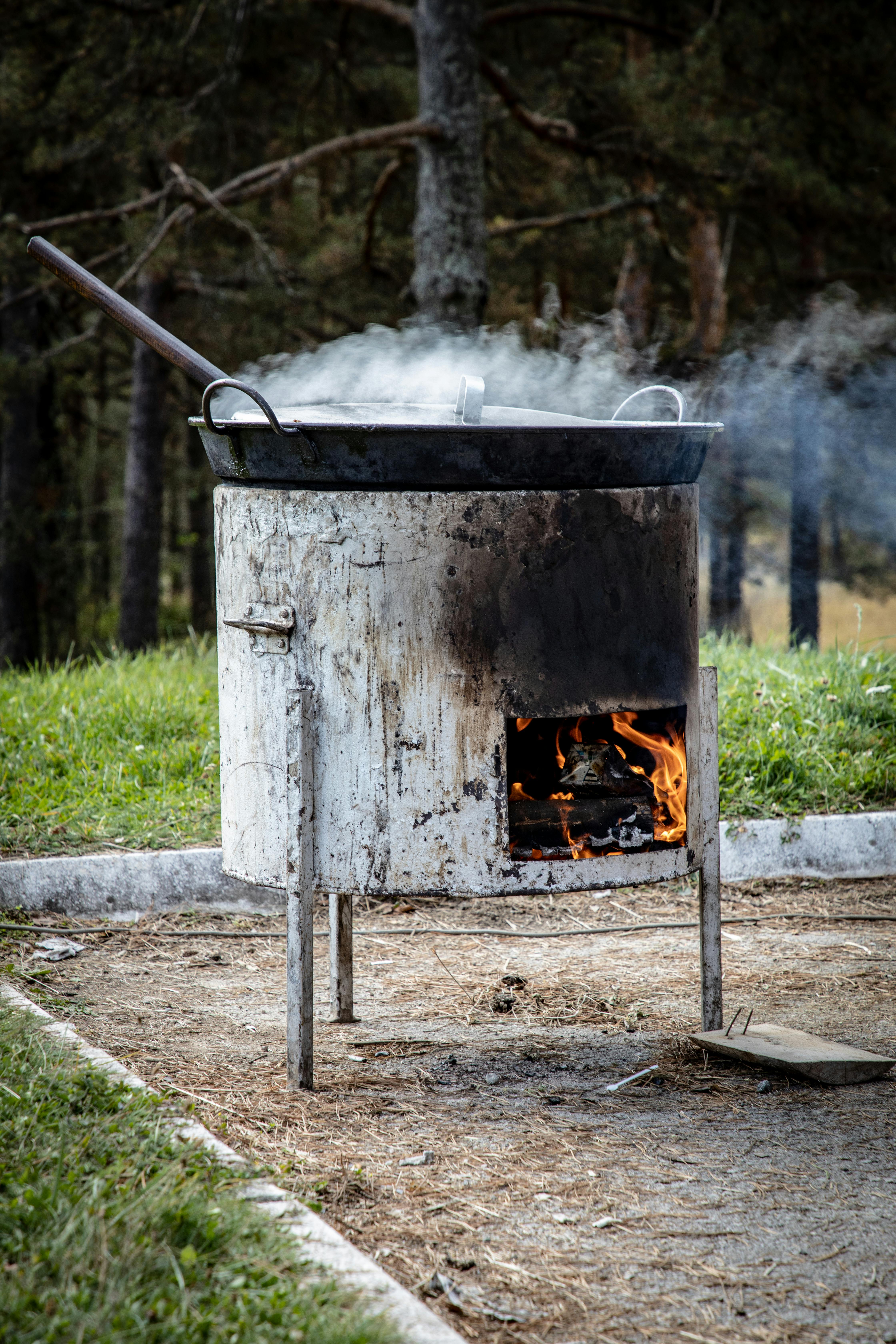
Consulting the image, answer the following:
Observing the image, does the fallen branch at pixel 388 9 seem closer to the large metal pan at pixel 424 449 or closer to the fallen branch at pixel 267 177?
the fallen branch at pixel 267 177

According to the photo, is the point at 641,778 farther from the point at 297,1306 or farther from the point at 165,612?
the point at 165,612

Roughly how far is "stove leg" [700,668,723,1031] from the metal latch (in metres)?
1.13

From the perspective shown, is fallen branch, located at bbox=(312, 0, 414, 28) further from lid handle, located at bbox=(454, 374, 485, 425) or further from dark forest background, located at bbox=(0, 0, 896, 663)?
lid handle, located at bbox=(454, 374, 485, 425)

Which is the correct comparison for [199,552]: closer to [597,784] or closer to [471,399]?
→ [471,399]

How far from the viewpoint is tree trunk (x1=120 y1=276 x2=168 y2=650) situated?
571 inches

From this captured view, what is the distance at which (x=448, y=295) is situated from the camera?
973 cm

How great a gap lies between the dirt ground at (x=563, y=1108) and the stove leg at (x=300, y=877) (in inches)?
5.3

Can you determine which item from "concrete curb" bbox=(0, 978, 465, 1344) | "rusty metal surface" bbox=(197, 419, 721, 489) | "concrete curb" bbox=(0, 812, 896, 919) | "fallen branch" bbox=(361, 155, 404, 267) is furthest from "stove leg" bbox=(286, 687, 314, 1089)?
"fallen branch" bbox=(361, 155, 404, 267)

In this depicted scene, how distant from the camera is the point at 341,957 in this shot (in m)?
3.65

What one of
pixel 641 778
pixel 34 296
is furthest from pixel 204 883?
pixel 34 296

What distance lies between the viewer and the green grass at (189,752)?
16.0ft

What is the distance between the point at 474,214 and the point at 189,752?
6.20m

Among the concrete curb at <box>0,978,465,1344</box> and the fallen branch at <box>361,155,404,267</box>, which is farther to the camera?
the fallen branch at <box>361,155,404,267</box>

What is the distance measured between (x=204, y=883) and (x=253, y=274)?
1029cm
